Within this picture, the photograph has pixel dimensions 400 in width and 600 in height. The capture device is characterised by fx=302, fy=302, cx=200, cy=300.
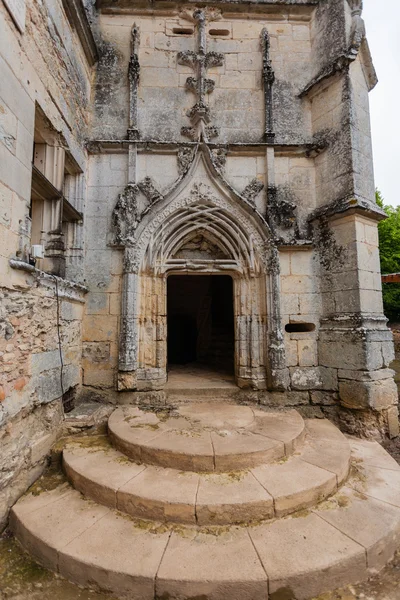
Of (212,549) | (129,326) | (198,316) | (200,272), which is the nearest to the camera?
(212,549)

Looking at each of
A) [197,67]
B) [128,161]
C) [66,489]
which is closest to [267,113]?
[197,67]

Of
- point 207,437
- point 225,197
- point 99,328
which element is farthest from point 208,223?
point 207,437

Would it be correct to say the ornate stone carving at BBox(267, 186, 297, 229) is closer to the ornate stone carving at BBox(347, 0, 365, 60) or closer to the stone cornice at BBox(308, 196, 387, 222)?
the stone cornice at BBox(308, 196, 387, 222)

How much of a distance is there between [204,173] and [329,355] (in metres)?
3.40

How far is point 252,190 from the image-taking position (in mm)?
4793

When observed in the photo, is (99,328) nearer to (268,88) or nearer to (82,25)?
(82,25)

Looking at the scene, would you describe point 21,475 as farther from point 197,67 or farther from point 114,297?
point 197,67

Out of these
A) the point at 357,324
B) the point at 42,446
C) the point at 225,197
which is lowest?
the point at 42,446

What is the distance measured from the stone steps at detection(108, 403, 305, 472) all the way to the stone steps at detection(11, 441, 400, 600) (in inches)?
21.6

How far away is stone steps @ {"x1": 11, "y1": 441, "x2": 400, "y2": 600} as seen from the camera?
1.89m

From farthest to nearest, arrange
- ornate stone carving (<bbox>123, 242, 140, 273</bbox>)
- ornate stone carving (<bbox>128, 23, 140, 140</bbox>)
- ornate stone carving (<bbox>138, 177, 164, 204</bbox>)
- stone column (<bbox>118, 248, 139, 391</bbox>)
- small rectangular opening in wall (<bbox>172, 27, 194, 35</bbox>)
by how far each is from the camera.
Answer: small rectangular opening in wall (<bbox>172, 27, 194, 35</bbox>)
ornate stone carving (<bbox>128, 23, 140, 140</bbox>)
ornate stone carving (<bbox>138, 177, 164, 204</bbox>)
ornate stone carving (<bbox>123, 242, 140, 273</bbox>)
stone column (<bbox>118, 248, 139, 391</bbox>)

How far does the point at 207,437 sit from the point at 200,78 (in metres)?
5.35

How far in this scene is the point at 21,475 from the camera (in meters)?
2.77

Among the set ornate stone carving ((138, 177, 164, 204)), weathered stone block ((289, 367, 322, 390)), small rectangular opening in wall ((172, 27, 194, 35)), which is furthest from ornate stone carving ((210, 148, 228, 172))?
weathered stone block ((289, 367, 322, 390))
